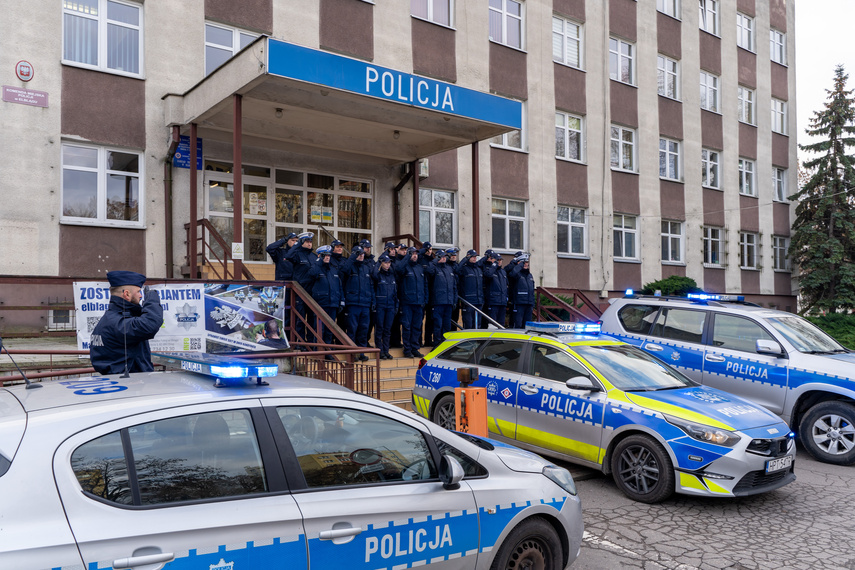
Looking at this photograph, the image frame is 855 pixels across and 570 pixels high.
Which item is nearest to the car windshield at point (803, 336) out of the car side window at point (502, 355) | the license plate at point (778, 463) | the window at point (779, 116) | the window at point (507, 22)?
the license plate at point (778, 463)

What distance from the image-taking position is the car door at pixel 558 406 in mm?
6598

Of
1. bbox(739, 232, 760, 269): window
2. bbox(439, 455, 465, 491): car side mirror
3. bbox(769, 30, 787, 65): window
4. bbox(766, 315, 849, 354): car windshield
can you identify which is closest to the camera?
bbox(439, 455, 465, 491): car side mirror

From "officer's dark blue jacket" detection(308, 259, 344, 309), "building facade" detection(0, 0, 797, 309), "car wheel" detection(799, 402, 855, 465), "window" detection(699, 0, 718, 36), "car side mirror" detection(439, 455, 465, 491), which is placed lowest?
"car wheel" detection(799, 402, 855, 465)

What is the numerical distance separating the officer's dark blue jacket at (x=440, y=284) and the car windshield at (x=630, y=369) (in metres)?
5.02

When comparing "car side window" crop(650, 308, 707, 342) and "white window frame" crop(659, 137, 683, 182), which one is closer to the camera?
"car side window" crop(650, 308, 707, 342)

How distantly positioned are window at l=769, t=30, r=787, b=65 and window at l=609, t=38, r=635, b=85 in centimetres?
1029

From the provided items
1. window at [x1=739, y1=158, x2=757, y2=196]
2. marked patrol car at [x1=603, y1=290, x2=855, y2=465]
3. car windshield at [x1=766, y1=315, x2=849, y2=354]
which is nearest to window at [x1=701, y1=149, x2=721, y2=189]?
window at [x1=739, y1=158, x2=757, y2=196]

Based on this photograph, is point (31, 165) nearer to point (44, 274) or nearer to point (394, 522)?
point (44, 274)

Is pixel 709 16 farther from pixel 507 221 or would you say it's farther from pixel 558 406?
pixel 558 406

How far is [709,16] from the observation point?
25.1 meters

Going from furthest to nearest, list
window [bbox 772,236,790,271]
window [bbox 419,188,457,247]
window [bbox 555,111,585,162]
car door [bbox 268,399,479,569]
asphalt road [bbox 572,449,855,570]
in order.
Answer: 1. window [bbox 772,236,790,271]
2. window [bbox 555,111,585,162]
3. window [bbox 419,188,457,247]
4. asphalt road [bbox 572,449,855,570]
5. car door [bbox 268,399,479,569]

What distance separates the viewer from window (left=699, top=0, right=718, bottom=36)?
24797 millimetres

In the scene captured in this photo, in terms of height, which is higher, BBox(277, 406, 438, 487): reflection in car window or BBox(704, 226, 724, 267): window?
BBox(704, 226, 724, 267): window

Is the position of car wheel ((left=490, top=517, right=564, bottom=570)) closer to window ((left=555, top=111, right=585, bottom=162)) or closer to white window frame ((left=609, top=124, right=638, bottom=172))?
window ((left=555, top=111, right=585, bottom=162))
